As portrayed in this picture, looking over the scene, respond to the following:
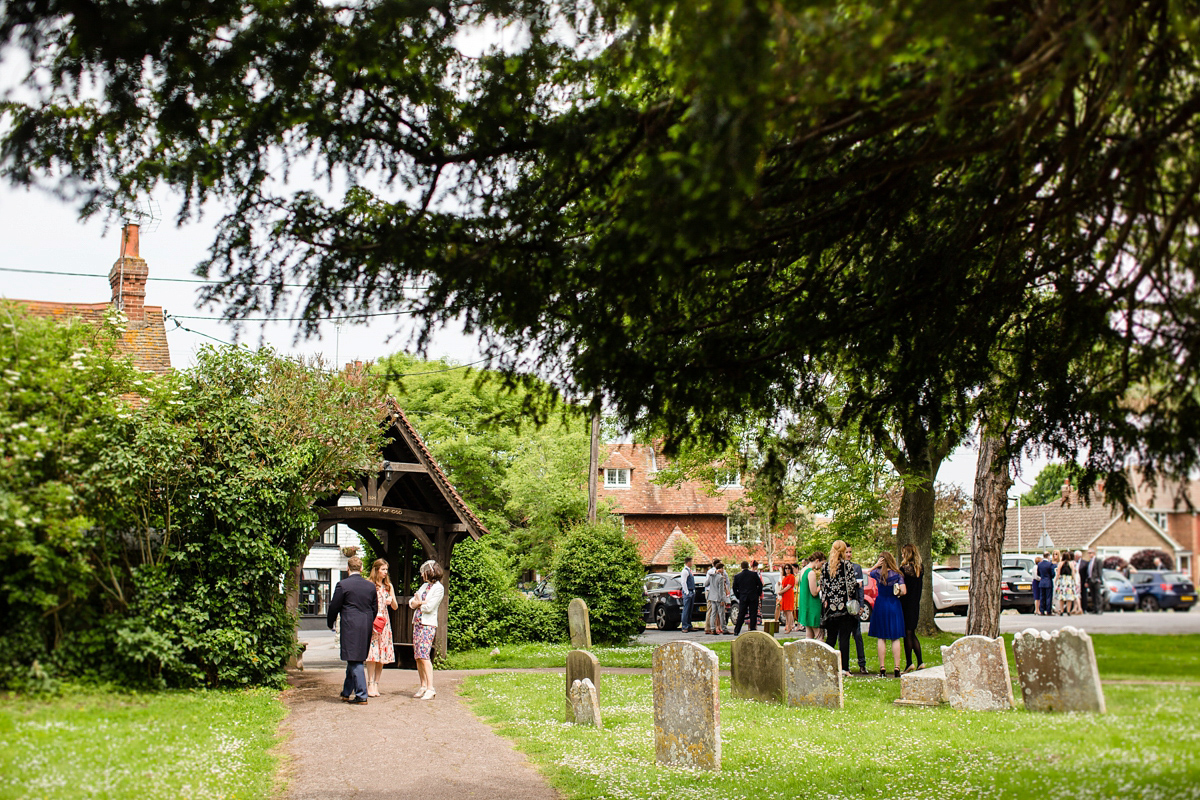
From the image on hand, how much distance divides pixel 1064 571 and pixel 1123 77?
6365mm

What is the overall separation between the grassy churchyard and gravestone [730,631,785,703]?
0.29m

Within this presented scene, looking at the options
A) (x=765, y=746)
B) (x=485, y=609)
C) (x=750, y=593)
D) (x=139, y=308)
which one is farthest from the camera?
(x=750, y=593)

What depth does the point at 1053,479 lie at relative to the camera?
293 inches

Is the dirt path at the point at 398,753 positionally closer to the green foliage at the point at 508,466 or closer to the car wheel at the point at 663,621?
the car wheel at the point at 663,621

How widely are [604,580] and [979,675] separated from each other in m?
12.8

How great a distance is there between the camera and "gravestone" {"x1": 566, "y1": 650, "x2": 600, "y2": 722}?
10.9m

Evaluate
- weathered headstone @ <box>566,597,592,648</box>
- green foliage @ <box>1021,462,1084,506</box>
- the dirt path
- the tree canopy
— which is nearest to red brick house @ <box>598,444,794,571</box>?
weathered headstone @ <box>566,597,592,648</box>

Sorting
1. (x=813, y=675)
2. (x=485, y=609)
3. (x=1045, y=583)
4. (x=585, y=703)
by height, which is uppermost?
(x=1045, y=583)

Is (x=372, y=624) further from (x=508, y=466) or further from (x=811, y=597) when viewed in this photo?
(x=508, y=466)

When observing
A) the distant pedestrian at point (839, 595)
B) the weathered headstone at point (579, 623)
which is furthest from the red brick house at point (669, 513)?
the distant pedestrian at point (839, 595)

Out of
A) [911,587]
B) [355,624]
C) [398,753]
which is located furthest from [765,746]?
[355,624]

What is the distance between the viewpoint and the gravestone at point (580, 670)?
10883 millimetres

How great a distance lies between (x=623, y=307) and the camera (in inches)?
226

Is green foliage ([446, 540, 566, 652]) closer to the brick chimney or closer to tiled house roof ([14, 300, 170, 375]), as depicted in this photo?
tiled house roof ([14, 300, 170, 375])
